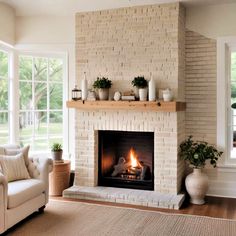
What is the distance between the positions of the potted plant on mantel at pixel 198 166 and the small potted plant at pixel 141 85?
917 mm

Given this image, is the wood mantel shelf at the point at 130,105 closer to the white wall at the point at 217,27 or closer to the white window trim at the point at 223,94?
the white window trim at the point at 223,94

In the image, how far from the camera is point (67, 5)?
5.19 m

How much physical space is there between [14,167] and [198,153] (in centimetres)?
242

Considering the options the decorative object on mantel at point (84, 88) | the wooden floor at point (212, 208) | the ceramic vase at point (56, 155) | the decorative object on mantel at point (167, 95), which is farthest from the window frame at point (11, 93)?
the decorative object on mantel at point (167, 95)

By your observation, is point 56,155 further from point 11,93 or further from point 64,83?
point 11,93

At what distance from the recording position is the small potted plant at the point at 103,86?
504cm

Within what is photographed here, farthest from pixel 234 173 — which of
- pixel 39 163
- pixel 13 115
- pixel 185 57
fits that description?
pixel 13 115

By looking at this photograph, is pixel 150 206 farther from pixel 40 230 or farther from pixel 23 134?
pixel 23 134

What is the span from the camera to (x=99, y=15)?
521 cm

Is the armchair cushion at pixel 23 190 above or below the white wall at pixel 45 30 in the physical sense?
below

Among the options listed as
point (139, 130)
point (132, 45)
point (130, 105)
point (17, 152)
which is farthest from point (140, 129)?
point (17, 152)

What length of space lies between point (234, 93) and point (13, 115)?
3542 millimetres

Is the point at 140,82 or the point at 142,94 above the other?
the point at 140,82

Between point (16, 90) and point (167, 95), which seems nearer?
point (167, 95)
